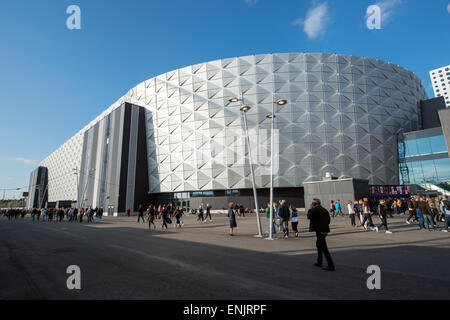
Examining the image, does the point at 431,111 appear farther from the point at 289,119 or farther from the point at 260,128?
the point at 260,128

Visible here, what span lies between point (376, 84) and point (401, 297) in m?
43.5

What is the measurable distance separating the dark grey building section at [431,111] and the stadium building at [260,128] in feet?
3.51

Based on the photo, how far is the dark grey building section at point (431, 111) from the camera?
40.2 meters

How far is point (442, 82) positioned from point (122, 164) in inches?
6924

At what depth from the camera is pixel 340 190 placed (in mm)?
23297

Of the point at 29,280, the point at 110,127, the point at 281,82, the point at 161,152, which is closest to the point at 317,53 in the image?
the point at 281,82

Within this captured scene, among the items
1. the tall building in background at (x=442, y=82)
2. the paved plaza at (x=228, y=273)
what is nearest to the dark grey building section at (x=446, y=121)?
the paved plaza at (x=228, y=273)

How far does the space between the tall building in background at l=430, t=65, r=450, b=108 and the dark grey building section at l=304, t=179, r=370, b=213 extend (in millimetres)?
156668

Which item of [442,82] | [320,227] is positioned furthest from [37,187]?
[442,82]

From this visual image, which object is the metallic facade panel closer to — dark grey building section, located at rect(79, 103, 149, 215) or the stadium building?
the stadium building

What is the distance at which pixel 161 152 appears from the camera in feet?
136

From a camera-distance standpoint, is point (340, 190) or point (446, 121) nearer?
point (340, 190)
